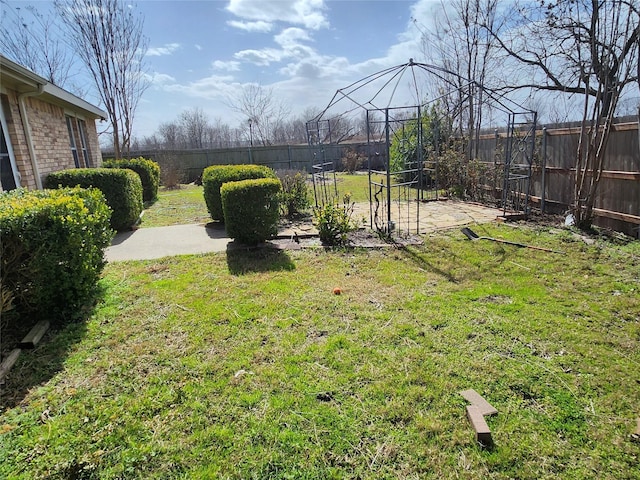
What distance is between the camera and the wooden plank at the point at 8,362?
2415 mm

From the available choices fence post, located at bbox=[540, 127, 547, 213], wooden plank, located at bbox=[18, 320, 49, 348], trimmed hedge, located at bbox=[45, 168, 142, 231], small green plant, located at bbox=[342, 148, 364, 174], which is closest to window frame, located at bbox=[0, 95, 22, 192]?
trimmed hedge, located at bbox=[45, 168, 142, 231]

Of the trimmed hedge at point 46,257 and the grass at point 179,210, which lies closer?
the trimmed hedge at point 46,257

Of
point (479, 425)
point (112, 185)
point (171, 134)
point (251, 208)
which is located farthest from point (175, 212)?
point (171, 134)

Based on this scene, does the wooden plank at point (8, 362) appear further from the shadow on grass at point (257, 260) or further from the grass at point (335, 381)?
the shadow on grass at point (257, 260)

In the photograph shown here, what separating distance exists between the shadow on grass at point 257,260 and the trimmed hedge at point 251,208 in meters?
0.21

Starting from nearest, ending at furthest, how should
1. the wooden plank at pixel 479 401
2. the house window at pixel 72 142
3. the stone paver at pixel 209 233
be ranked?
the wooden plank at pixel 479 401 < the stone paver at pixel 209 233 < the house window at pixel 72 142

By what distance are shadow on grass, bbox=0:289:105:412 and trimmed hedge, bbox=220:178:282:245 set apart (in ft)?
7.82

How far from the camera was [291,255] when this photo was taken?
16.9ft

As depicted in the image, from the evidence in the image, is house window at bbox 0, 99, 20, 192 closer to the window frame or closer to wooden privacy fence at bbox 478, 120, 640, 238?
the window frame

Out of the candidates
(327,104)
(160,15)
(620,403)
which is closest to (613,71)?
(327,104)

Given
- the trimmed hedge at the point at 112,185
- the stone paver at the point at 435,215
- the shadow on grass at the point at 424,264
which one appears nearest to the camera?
the shadow on grass at the point at 424,264

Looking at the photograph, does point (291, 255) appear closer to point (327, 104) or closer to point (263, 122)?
point (327, 104)

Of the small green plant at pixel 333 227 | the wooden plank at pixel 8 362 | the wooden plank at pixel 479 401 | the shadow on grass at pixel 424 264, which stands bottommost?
the wooden plank at pixel 479 401

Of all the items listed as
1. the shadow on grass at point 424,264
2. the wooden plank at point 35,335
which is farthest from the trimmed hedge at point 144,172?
the shadow on grass at point 424,264
